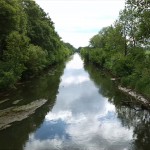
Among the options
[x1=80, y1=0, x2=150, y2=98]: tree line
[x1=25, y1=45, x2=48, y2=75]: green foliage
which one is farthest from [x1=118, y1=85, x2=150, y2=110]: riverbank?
[x1=25, y1=45, x2=48, y2=75]: green foliage

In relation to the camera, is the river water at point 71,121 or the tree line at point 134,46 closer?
the river water at point 71,121

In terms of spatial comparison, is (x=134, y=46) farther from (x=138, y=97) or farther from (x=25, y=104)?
(x=25, y=104)

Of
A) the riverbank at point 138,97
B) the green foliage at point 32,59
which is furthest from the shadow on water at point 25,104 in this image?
the riverbank at point 138,97

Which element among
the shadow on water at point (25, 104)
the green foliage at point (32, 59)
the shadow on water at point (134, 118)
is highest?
the green foliage at point (32, 59)

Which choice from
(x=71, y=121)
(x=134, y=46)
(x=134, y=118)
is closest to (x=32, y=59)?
(x=134, y=46)

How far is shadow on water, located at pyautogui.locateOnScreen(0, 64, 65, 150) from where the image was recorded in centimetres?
2856

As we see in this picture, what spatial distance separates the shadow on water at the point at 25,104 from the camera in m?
28.6

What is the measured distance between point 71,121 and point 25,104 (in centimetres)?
919

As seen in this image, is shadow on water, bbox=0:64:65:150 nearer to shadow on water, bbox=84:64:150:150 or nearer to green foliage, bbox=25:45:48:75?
green foliage, bbox=25:45:48:75

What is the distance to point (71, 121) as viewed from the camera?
35.3m

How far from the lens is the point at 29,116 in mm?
35844

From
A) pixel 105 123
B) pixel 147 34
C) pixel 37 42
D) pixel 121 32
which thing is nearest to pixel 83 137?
pixel 105 123

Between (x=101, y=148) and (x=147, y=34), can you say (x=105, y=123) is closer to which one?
(x=101, y=148)

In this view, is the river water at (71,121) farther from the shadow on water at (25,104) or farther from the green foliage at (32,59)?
the green foliage at (32,59)
